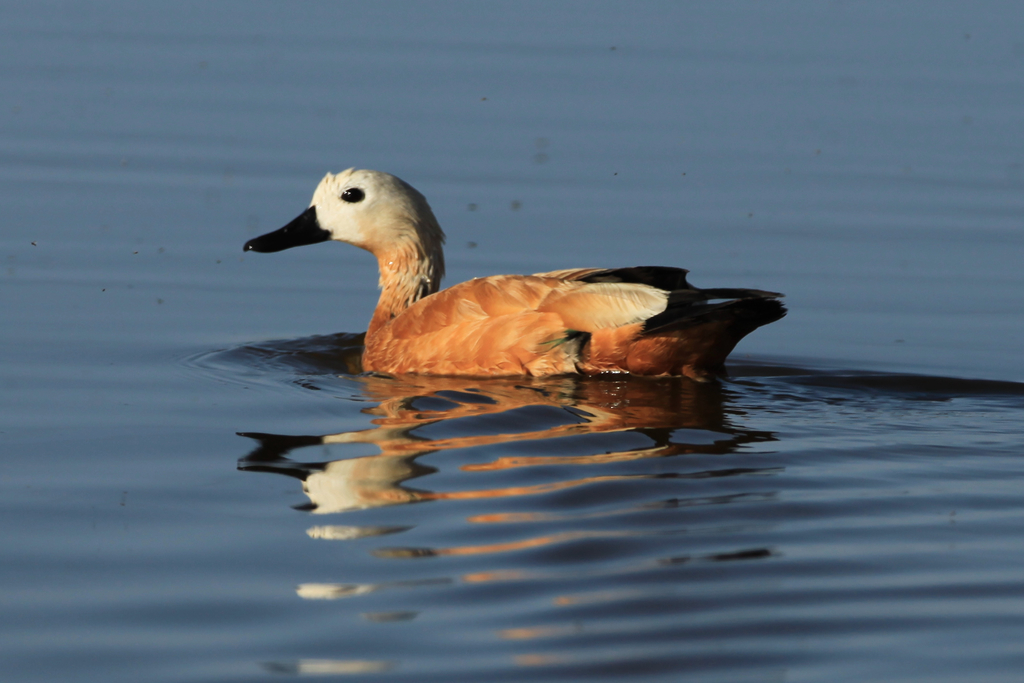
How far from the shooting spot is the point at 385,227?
912 cm

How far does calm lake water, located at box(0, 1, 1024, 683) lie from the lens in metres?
4.38

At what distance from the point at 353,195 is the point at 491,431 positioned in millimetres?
3054

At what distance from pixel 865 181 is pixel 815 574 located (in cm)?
791

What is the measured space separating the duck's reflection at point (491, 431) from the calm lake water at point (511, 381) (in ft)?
0.11

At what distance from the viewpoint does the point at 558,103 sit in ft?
45.6

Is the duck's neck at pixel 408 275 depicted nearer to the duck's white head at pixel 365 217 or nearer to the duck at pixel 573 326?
the duck's white head at pixel 365 217

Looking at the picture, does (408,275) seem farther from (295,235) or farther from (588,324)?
(588,324)

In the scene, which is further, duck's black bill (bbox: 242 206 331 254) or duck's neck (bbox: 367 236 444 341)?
duck's black bill (bbox: 242 206 331 254)

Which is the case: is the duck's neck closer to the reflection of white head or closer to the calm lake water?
the calm lake water

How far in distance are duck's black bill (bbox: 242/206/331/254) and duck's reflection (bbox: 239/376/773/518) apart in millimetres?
1519

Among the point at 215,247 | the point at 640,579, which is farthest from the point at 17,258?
the point at 640,579

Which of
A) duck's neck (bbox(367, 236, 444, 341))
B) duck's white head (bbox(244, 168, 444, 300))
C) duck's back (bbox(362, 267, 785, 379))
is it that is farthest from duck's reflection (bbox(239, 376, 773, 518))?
duck's white head (bbox(244, 168, 444, 300))

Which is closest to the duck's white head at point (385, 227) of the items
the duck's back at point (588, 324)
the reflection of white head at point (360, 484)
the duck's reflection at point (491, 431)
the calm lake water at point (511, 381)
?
the calm lake water at point (511, 381)

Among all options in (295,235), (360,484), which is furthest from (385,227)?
(360,484)
